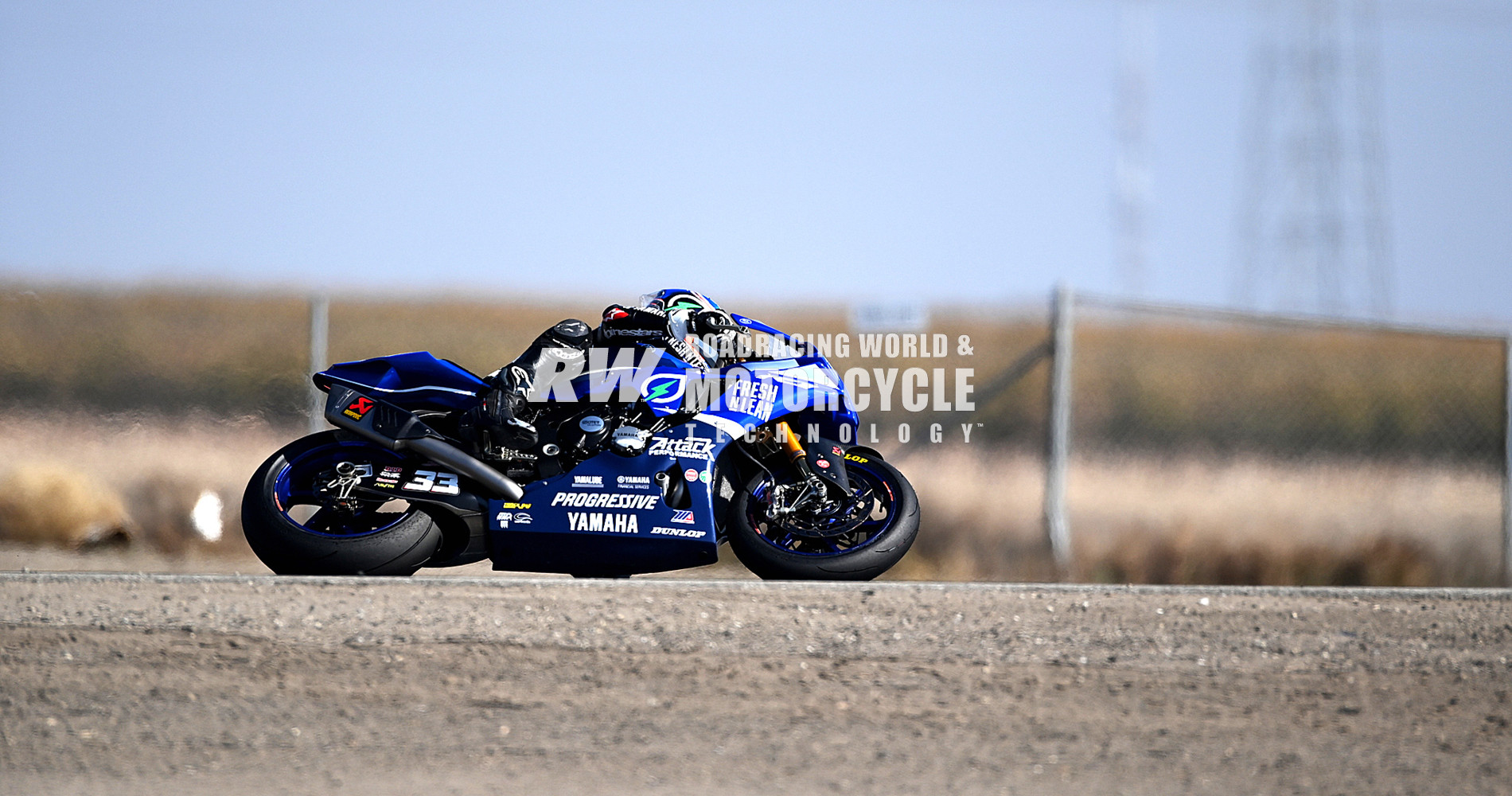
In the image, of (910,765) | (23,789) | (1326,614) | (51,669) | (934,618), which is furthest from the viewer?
(1326,614)

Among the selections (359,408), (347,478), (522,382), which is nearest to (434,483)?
(347,478)

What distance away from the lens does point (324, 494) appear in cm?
685

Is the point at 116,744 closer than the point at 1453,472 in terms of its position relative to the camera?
Yes

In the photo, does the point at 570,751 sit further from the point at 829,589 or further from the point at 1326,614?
the point at 1326,614

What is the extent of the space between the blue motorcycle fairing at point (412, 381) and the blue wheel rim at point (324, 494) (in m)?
0.28

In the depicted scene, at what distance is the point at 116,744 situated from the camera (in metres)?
4.32

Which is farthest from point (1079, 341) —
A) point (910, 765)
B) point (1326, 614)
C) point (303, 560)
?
point (910, 765)

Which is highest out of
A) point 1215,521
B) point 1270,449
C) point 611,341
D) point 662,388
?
point 611,341

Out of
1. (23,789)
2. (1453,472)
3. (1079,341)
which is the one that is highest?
(1079,341)

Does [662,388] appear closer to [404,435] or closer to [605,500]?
[605,500]

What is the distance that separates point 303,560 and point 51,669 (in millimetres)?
1722

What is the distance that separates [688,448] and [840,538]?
0.84 metres

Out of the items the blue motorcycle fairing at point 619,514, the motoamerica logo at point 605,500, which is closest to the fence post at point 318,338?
the blue motorcycle fairing at point 619,514

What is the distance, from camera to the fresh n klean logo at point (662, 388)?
23.0 ft
